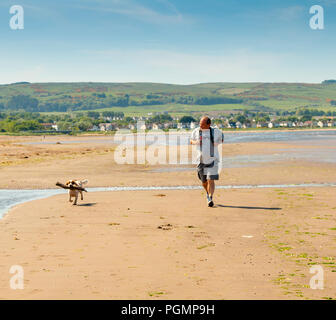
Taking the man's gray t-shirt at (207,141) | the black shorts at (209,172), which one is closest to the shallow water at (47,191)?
the black shorts at (209,172)

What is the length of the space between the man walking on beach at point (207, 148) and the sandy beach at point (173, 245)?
1.03 m

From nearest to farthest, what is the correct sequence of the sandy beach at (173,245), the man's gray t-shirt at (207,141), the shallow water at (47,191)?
the sandy beach at (173,245) < the man's gray t-shirt at (207,141) < the shallow water at (47,191)

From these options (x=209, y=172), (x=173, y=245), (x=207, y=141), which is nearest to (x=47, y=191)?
(x=209, y=172)

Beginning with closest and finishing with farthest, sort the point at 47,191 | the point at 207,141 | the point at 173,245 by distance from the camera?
the point at 173,245 < the point at 207,141 < the point at 47,191

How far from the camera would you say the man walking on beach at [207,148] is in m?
14.2

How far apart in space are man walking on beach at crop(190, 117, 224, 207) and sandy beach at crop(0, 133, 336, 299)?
1035mm

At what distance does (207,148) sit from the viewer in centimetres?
1429

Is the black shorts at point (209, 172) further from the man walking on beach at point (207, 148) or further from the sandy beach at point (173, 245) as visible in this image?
the sandy beach at point (173, 245)

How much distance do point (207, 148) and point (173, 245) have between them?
5188mm

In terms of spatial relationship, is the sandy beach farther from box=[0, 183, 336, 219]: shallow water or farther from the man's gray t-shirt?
the man's gray t-shirt

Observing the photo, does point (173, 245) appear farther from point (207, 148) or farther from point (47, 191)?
point (47, 191)

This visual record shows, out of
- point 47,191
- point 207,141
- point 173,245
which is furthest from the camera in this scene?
point 47,191

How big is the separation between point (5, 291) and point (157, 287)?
7.08 feet
